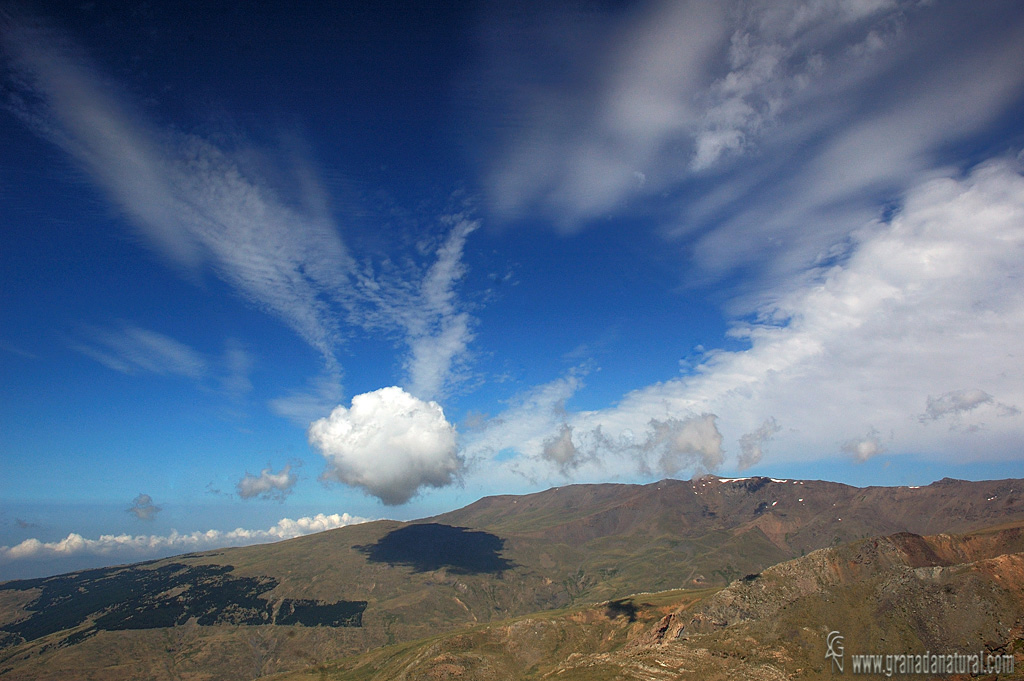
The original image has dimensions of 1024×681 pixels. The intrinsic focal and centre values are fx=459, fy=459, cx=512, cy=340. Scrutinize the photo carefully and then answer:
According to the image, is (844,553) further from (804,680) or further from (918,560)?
(804,680)

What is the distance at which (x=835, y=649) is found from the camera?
16438 cm

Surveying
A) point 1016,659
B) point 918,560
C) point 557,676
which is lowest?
point 557,676

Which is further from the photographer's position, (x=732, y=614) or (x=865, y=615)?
(x=732, y=614)

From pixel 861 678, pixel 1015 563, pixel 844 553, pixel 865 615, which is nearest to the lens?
pixel 861 678

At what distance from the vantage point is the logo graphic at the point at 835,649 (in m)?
158

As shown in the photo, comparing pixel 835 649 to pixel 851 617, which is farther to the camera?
pixel 851 617

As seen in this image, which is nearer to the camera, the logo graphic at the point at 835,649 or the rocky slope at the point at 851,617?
the rocky slope at the point at 851,617

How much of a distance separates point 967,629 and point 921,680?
28.9 m

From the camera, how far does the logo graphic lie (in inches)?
6211

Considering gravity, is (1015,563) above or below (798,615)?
above

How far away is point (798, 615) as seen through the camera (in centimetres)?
18025

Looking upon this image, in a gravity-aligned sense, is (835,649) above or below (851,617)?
below

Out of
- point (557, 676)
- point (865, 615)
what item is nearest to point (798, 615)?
point (865, 615)

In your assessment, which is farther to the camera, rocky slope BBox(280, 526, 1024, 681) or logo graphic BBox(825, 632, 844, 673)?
logo graphic BBox(825, 632, 844, 673)
